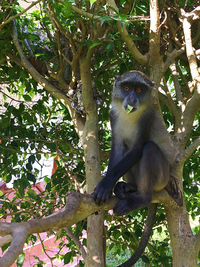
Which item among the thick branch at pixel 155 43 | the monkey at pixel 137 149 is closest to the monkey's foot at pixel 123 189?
the monkey at pixel 137 149

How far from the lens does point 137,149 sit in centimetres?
322

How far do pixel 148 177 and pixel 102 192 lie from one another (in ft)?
1.72

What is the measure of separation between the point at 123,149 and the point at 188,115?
728 millimetres

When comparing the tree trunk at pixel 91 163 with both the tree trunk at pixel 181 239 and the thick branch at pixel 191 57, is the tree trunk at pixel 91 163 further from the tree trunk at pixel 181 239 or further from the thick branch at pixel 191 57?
the thick branch at pixel 191 57

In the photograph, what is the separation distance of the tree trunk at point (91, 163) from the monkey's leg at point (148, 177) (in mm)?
376

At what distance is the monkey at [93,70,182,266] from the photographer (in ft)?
9.92

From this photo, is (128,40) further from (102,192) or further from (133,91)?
(102,192)

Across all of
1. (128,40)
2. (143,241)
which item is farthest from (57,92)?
(143,241)

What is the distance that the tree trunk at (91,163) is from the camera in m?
3.08

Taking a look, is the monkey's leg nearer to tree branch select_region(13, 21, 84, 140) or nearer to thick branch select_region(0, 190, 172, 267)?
thick branch select_region(0, 190, 172, 267)

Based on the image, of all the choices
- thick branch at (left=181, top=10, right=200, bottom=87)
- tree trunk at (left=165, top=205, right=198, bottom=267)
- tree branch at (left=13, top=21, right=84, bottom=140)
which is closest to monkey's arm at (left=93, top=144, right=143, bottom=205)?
tree trunk at (left=165, top=205, right=198, bottom=267)

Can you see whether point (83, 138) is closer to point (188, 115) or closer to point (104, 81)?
point (188, 115)

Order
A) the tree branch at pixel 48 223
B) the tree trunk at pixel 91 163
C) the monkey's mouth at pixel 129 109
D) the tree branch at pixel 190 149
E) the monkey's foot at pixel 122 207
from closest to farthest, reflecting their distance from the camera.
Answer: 1. the tree branch at pixel 48 223
2. the monkey's foot at pixel 122 207
3. the tree branch at pixel 190 149
4. the tree trunk at pixel 91 163
5. the monkey's mouth at pixel 129 109

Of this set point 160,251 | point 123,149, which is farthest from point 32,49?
point 160,251
